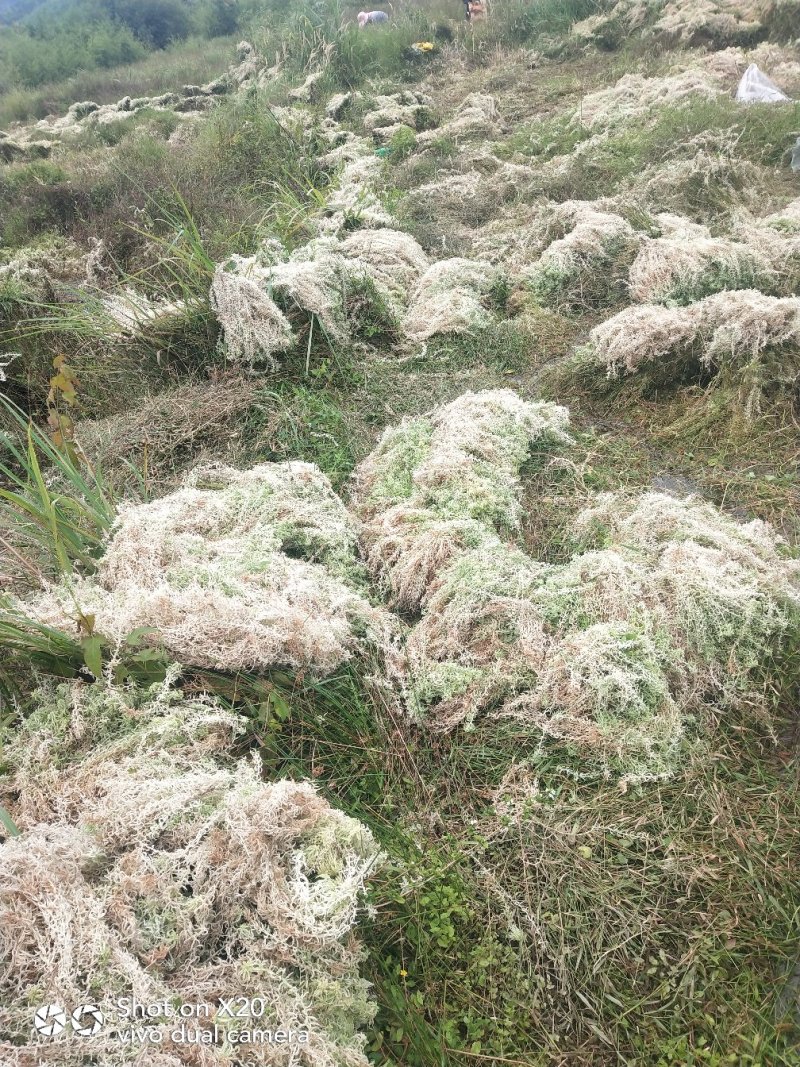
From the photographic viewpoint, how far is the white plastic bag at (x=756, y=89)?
6297 mm

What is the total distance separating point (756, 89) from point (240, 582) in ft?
24.3

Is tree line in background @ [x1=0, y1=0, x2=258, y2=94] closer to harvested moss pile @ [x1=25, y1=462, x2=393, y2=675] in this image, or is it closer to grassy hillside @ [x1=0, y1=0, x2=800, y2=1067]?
grassy hillside @ [x1=0, y1=0, x2=800, y2=1067]

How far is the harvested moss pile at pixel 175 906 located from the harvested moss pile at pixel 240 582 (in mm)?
363

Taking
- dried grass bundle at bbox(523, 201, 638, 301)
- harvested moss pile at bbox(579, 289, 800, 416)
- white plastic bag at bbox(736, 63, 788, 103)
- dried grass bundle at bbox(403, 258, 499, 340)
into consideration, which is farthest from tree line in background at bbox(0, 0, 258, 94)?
harvested moss pile at bbox(579, 289, 800, 416)

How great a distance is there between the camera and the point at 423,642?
223 cm

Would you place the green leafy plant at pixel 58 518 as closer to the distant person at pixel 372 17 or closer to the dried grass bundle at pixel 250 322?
the dried grass bundle at pixel 250 322

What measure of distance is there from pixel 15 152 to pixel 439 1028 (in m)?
11.2

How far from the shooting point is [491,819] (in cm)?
184

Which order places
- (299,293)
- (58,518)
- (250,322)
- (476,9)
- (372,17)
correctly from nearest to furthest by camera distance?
1. (58,518)
2. (250,322)
3. (299,293)
4. (476,9)
5. (372,17)

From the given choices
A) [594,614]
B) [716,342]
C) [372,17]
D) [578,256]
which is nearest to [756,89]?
[578,256]

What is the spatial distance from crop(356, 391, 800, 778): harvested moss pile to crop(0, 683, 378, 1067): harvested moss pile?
2.30 ft

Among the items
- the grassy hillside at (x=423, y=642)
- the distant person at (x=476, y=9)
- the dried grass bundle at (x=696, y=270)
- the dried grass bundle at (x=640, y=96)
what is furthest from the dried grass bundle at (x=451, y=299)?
the distant person at (x=476, y=9)

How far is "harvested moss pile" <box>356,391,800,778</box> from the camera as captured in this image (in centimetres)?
197

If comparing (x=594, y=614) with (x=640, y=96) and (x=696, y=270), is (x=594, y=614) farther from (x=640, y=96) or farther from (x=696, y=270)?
(x=640, y=96)
